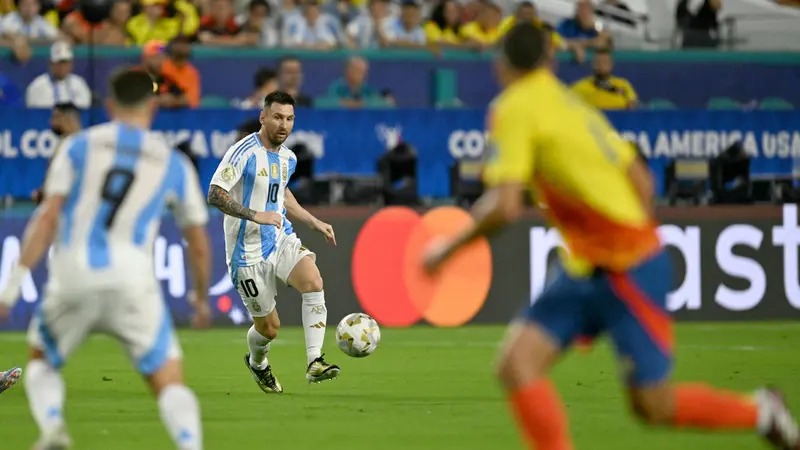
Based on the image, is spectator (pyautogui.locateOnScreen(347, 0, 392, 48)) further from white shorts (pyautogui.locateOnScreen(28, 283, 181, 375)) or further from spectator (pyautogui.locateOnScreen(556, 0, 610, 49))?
white shorts (pyautogui.locateOnScreen(28, 283, 181, 375))

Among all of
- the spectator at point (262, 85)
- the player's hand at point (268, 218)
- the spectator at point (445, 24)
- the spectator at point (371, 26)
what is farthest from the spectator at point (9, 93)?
the player's hand at point (268, 218)

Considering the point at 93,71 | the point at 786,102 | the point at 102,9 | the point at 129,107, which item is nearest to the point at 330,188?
the point at 93,71

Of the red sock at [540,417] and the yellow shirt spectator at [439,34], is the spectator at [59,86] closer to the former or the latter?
the yellow shirt spectator at [439,34]

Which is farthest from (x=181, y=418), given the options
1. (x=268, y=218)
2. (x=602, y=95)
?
(x=602, y=95)

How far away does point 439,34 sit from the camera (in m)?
22.0

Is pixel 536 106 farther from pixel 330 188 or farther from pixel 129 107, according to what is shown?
pixel 330 188

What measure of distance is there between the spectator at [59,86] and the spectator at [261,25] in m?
3.09

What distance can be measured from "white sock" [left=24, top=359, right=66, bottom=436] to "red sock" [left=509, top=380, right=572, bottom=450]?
206 centimetres

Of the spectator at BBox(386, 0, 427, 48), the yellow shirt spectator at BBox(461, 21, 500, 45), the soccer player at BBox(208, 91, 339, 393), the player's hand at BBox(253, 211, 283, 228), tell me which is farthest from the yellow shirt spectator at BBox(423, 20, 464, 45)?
the player's hand at BBox(253, 211, 283, 228)

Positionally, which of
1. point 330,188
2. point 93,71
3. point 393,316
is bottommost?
point 393,316

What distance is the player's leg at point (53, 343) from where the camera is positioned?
22.8 feet

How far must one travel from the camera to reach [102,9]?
68.6 ft

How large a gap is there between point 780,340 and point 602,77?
14.8 feet

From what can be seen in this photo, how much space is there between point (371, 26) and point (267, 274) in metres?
9.93
